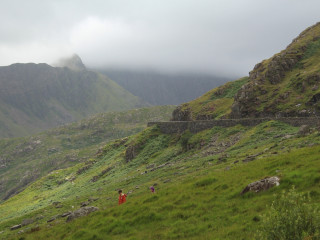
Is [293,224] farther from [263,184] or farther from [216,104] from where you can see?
[216,104]

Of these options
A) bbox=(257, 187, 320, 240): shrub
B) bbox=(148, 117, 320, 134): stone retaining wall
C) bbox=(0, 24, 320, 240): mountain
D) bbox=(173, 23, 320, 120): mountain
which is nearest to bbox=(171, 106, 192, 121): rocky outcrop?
bbox=(173, 23, 320, 120): mountain

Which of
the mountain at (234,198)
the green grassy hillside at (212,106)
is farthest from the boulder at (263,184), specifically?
the green grassy hillside at (212,106)

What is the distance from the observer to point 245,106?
227 ft

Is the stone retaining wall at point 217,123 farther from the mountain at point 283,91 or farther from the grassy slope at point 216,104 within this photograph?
the grassy slope at point 216,104

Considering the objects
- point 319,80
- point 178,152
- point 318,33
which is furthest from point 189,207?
point 318,33

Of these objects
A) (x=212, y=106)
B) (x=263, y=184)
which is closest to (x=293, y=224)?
(x=263, y=184)

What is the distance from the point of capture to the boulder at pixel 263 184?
2073 cm

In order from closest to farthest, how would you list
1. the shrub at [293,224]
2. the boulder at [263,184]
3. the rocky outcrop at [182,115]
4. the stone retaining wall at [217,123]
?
the shrub at [293,224]
the boulder at [263,184]
the stone retaining wall at [217,123]
the rocky outcrop at [182,115]

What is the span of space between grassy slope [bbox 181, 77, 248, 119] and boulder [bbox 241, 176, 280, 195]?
188 ft

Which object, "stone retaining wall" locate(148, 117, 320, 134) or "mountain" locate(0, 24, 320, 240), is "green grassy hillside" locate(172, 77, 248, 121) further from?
"mountain" locate(0, 24, 320, 240)

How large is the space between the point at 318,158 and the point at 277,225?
56.0 feet

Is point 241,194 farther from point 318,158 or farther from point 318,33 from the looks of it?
point 318,33

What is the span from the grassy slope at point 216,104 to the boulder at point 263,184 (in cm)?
5739

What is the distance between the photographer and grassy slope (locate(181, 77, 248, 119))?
282 ft
